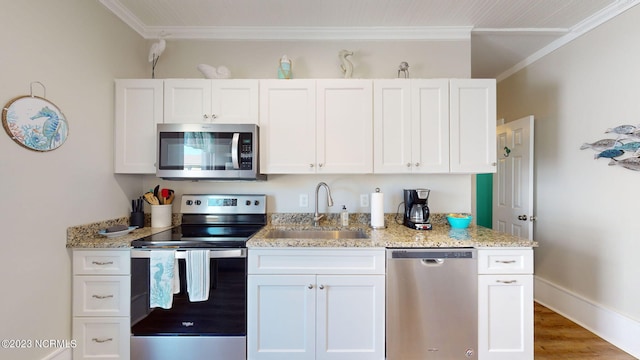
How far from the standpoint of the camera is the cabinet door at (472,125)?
7.03 ft

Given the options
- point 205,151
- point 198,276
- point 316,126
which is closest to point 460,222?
point 316,126

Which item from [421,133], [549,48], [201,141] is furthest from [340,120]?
[549,48]

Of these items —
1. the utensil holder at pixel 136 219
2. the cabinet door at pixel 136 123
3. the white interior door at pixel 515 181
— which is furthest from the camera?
the white interior door at pixel 515 181

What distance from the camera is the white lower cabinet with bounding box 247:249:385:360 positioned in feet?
5.78

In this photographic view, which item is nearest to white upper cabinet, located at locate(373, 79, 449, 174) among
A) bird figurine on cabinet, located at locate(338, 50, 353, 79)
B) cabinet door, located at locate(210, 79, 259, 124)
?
bird figurine on cabinet, located at locate(338, 50, 353, 79)

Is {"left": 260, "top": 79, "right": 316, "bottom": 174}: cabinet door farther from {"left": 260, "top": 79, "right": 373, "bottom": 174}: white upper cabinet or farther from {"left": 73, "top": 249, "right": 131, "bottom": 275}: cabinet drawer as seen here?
{"left": 73, "top": 249, "right": 131, "bottom": 275}: cabinet drawer

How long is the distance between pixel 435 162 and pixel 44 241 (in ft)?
8.82

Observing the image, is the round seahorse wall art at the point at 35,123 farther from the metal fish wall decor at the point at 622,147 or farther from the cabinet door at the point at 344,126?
the metal fish wall decor at the point at 622,147

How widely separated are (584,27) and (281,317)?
137 inches

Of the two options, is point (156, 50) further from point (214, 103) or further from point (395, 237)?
point (395, 237)

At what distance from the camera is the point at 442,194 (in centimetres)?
246

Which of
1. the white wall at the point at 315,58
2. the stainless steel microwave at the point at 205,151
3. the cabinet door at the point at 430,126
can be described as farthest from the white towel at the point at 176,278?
the cabinet door at the point at 430,126

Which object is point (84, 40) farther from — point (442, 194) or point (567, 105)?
point (567, 105)

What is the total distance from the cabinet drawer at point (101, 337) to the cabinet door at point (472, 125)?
104 inches
